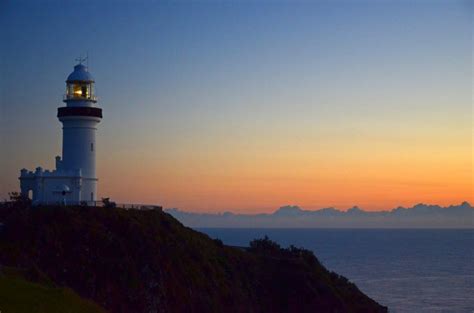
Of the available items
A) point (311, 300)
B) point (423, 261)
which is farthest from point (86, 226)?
point (423, 261)

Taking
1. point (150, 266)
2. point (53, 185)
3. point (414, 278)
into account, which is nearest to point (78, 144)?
point (53, 185)

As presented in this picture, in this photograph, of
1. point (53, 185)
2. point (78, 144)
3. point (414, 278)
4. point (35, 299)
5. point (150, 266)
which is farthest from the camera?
point (414, 278)

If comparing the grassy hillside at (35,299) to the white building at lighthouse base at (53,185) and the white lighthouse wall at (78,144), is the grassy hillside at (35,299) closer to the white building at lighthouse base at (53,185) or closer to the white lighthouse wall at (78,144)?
the white building at lighthouse base at (53,185)

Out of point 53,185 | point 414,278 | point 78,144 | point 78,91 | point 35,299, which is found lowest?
point 414,278

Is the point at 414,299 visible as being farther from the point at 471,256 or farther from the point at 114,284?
the point at 471,256

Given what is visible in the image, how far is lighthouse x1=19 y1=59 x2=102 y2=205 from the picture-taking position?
5216 centimetres

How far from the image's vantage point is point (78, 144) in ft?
175

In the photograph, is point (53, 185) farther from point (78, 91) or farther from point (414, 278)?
point (414, 278)

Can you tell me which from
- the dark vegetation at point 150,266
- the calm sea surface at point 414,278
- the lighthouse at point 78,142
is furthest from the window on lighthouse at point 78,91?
the calm sea surface at point 414,278

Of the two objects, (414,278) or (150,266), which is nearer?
(150,266)

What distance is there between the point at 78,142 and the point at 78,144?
6.4 inches

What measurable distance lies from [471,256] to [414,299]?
8266 cm

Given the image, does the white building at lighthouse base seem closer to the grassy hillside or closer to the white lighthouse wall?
the white lighthouse wall

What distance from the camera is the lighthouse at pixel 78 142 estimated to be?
52.2 meters
